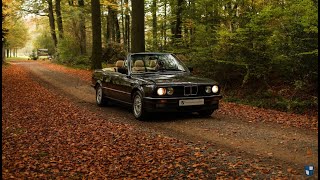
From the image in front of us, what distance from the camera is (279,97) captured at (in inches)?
472

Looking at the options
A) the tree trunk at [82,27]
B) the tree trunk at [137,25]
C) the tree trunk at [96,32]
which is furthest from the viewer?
the tree trunk at [82,27]

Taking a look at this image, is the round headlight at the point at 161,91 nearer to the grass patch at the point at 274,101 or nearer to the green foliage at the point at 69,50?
the grass patch at the point at 274,101

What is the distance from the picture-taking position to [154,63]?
10.1 metres

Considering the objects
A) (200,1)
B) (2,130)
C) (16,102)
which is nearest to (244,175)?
(2,130)

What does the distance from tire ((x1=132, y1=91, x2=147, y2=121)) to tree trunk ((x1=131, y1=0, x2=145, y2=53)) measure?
310 inches

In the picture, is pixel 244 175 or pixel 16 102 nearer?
pixel 244 175

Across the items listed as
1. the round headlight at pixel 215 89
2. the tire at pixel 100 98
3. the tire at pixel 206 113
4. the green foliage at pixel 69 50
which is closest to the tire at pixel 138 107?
the tire at pixel 206 113

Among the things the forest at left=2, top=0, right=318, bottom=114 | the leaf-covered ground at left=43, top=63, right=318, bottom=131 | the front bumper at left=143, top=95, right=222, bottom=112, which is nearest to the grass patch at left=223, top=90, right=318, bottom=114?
the forest at left=2, top=0, right=318, bottom=114

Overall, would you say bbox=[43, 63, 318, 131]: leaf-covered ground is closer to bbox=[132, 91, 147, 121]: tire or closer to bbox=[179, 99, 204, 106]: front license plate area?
bbox=[179, 99, 204, 106]: front license plate area

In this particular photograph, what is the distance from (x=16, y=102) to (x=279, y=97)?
882 cm

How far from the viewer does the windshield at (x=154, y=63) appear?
9.95 m

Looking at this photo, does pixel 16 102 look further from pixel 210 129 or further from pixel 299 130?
pixel 299 130

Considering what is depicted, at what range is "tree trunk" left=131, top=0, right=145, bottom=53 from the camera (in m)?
16.8

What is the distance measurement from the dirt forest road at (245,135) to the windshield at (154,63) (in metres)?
1.27
